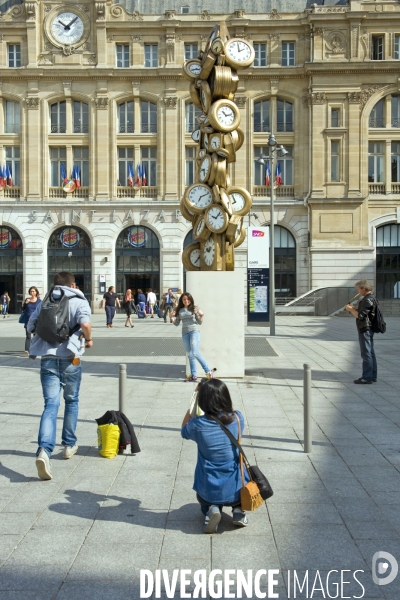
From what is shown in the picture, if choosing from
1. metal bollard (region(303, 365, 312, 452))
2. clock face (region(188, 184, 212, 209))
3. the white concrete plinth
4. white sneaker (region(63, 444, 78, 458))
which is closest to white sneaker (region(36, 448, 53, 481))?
white sneaker (region(63, 444, 78, 458))

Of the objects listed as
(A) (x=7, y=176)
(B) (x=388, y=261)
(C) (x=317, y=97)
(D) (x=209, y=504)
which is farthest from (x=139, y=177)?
(D) (x=209, y=504)

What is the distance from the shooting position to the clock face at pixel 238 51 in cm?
1469

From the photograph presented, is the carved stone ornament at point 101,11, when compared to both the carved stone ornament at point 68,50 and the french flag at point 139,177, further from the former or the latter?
the french flag at point 139,177

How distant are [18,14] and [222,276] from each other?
131 ft

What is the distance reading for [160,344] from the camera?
74.4 feet

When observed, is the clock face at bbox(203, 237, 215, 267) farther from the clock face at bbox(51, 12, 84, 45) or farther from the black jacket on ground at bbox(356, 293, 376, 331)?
the clock face at bbox(51, 12, 84, 45)

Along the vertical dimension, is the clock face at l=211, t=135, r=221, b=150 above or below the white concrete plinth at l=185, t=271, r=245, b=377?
above

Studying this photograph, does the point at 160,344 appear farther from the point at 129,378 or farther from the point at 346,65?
the point at 346,65

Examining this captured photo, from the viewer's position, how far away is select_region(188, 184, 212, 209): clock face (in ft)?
48.5

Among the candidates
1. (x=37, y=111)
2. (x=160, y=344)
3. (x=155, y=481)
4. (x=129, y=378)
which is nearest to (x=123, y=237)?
(x=37, y=111)

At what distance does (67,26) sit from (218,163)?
121 feet

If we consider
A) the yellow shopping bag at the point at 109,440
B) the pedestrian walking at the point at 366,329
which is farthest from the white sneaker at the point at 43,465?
the pedestrian walking at the point at 366,329

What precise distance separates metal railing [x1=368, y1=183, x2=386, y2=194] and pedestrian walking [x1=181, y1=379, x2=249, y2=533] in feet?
144

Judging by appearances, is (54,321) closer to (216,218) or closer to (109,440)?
(109,440)
